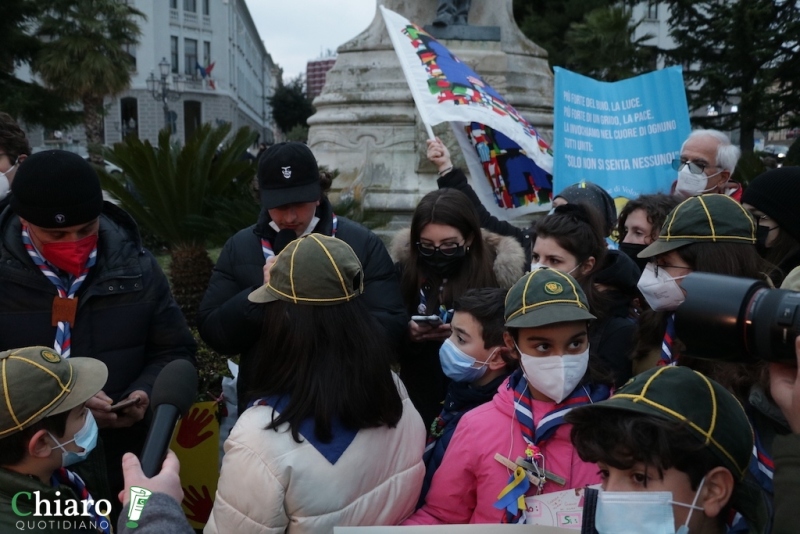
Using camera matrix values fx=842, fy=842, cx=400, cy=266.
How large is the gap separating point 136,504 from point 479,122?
4.11m

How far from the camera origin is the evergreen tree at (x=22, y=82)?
16.5 meters

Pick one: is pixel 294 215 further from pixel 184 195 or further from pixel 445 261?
pixel 184 195

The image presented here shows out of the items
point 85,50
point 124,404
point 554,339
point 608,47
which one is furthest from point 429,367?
point 85,50

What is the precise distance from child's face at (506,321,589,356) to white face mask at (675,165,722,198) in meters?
2.14

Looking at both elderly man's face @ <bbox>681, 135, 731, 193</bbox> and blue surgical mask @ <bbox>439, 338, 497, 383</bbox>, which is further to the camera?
elderly man's face @ <bbox>681, 135, 731, 193</bbox>

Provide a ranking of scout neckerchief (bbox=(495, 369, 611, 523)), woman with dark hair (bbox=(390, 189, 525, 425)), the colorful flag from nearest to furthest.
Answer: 1. scout neckerchief (bbox=(495, 369, 611, 523))
2. woman with dark hair (bbox=(390, 189, 525, 425))
3. the colorful flag

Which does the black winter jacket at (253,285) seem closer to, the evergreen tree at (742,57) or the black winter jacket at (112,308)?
the black winter jacket at (112,308)

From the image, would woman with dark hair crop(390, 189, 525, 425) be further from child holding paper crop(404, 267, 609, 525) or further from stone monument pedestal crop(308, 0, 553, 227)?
stone monument pedestal crop(308, 0, 553, 227)

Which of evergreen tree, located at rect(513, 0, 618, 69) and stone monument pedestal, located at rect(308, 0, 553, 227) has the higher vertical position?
evergreen tree, located at rect(513, 0, 618, 69)

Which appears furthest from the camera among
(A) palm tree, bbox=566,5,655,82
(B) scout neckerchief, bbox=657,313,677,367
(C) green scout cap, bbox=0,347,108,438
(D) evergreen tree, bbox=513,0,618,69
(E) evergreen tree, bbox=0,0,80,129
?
(D) evergreen tree, bbox=513,0,618,69

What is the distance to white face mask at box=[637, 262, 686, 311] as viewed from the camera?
3.02 meters

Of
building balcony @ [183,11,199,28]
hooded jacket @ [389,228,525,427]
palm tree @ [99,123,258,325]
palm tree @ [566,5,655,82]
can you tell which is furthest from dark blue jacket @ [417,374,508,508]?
building balcony @ [183,11,199,28]

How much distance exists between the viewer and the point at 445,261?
12.6ft

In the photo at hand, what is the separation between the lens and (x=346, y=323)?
100 inches
